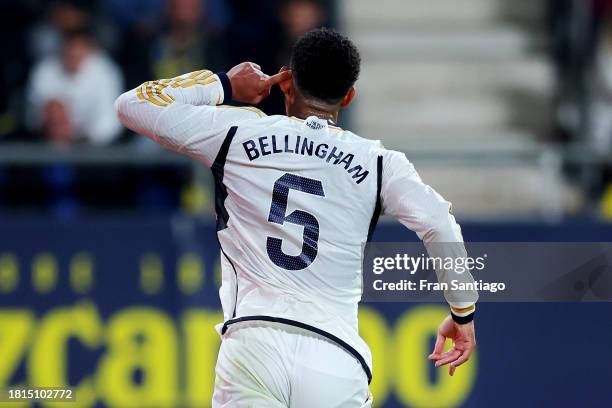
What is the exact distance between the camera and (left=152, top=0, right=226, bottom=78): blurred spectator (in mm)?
10047

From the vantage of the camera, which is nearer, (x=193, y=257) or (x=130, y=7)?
(x=193, y=257)

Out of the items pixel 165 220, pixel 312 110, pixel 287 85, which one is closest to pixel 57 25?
pixel 165 220

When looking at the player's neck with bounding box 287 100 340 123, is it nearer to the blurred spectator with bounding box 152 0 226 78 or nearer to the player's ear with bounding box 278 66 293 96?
the player's ear with bounding box 278 66 293 96

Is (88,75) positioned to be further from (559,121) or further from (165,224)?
(559,121)

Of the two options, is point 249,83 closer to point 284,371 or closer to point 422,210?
point 422,210

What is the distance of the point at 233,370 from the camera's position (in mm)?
4652

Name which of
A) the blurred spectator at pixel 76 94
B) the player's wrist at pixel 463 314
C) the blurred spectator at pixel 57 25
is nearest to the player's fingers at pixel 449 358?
the player's wrist at pixel 463 314

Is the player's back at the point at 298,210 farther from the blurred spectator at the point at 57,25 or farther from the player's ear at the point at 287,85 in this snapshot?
the blurred spectator at the point at 57,25

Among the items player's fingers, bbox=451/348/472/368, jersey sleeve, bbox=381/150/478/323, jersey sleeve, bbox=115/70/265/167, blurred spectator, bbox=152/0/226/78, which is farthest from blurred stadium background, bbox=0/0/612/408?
jersey sleeve, bbox=115/70/265/167

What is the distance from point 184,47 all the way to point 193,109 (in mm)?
5345

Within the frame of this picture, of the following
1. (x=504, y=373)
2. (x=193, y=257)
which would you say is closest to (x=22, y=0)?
(x=193, y=257)

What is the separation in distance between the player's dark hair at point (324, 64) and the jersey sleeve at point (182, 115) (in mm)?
233

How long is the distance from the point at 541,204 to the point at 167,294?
2.96m

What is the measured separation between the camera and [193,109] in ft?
15.9
